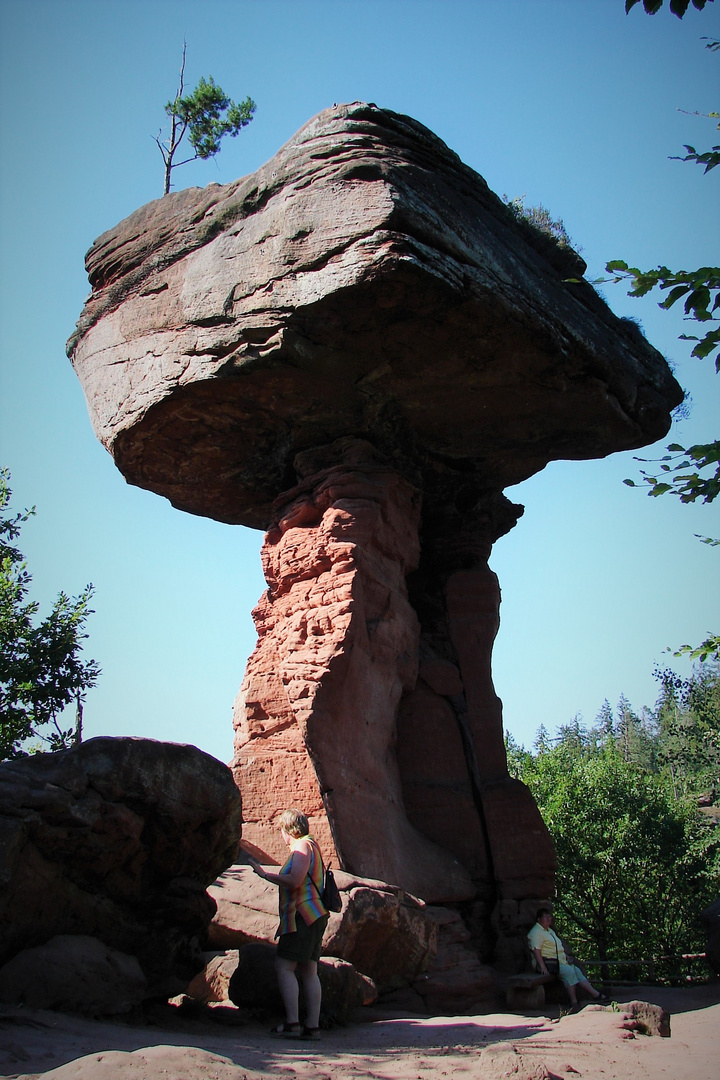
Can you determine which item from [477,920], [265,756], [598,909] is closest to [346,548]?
[265,756]

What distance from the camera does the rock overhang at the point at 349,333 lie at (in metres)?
8.59

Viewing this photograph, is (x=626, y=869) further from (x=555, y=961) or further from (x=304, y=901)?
(x=304, y=901)

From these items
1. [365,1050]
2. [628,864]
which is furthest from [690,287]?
[628,864]

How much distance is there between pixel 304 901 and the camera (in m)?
5.55

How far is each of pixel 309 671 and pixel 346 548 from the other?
5.08ft

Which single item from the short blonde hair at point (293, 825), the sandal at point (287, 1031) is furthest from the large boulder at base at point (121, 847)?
the sandal at point (287, 1031)

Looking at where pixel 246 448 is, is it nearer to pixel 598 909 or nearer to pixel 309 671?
pixel 309 671

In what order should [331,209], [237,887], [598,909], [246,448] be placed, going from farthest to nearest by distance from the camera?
[598,909], [246,448], [331,209], [237,887]

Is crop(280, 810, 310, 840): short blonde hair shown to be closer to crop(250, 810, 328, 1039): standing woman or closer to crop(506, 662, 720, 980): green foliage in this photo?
crop(250, 810, 328, 1039): standing woman

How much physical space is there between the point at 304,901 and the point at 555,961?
15.4 ft

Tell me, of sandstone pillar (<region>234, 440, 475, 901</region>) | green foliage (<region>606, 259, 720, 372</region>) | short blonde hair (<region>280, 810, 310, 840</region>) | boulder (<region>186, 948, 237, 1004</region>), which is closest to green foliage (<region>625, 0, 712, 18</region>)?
green foliage (<region>606, 259, 720, 372</region>)

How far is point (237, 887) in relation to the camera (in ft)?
24.0

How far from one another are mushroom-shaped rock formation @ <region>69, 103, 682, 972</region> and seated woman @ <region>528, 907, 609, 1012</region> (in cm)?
80

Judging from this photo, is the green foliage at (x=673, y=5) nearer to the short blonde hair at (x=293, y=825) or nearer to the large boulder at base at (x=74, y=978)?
the short blonde hair at (x=293, y=825)
